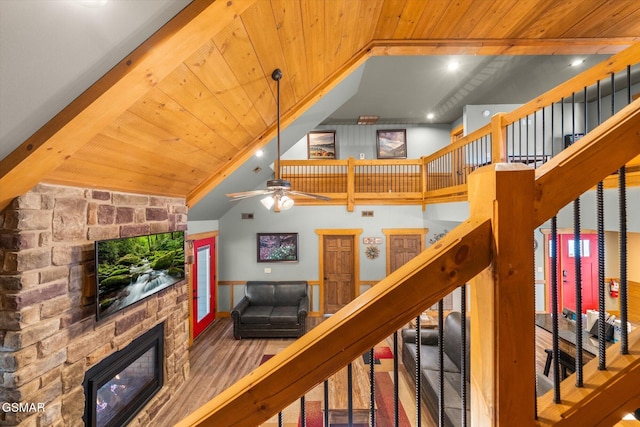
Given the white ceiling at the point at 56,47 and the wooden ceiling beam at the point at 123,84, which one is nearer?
the white ceiling at the point at 56,47

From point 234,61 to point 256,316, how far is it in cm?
438

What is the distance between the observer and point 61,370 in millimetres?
2100

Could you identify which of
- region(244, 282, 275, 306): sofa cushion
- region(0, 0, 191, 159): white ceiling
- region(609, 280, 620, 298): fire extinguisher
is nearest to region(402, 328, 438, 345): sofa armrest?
region(244, 282, 275, 306): sofa cushion

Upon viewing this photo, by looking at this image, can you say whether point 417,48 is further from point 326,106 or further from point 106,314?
point 106,314

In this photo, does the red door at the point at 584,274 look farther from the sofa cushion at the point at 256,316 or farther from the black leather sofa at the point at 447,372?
the sofa cushion at the point at 256,316

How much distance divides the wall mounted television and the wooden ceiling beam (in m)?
0.96

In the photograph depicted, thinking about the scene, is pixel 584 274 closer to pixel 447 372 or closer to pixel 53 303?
pixel 447 372

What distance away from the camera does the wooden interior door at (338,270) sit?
645 cm

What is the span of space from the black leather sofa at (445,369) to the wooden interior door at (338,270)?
2.29 m

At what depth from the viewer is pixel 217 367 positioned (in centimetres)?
433

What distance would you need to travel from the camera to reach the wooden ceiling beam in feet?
4.66

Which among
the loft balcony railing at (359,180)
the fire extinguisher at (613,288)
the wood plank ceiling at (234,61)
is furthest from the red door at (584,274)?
the wood plank ceiling at (234,61)

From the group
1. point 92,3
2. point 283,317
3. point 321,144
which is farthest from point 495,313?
point 321,144

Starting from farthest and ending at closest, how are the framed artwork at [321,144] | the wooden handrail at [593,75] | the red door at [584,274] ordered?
the framed artwork at [321,144], the red door at [584,274], the wooden handrail at [593,75]
